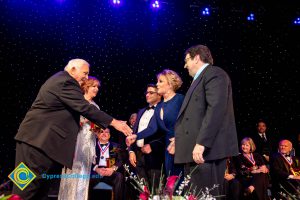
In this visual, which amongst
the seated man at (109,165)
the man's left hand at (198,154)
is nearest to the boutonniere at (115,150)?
the seated man at (109,165)

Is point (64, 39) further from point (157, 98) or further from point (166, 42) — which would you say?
point (157, 98)

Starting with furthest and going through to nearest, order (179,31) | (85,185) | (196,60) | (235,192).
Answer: (179,31) → (235,192) → (85,185) → (196,60)

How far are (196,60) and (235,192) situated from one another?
4162 millimetres

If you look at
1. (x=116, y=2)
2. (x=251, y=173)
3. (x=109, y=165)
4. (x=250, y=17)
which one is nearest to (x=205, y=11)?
(x=250, y=17)

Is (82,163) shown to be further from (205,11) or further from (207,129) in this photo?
(205,11)

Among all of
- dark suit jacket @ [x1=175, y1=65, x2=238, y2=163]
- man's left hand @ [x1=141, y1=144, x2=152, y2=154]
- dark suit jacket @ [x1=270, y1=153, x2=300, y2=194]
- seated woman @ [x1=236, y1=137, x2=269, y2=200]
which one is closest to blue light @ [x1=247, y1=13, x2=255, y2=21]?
seated woman @ [x1=236, y1=137, x2=269, y2=200]

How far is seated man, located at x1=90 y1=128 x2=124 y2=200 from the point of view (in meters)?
5.73

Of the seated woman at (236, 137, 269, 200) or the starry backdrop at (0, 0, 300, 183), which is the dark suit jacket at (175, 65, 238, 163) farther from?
the starry backdrop at (0, 0, 300, 183)

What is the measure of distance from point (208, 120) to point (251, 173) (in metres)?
4.43

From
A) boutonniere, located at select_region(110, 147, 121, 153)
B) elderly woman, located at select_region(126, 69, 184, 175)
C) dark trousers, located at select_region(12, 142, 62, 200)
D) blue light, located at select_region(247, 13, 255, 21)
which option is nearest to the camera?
dark trousers, located at select_region(12, 142, 62, 200)

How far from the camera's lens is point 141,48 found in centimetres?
848

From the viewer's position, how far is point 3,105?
7.21 m

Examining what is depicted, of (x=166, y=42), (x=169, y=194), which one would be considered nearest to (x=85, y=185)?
(x=169, y=194)

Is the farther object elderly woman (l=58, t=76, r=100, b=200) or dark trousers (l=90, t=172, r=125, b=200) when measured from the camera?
dark trousers (l=90, t=172, r=125, b=200)
